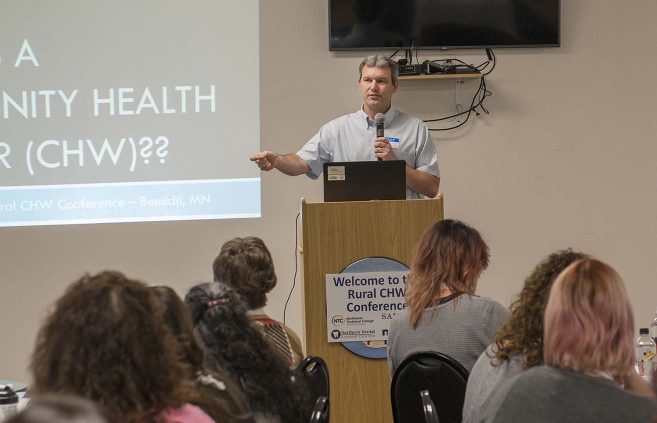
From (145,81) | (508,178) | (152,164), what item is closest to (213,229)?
(152,164)

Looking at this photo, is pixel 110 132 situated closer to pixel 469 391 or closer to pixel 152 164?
pixel 152 164

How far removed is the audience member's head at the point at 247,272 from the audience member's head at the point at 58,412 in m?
1.80

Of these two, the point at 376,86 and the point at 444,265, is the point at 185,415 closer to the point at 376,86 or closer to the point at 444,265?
the point at 444,265

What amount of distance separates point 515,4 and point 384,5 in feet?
2.59

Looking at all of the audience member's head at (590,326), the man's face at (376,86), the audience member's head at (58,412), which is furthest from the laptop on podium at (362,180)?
the audience member's head at (58,412)

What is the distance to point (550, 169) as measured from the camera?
5.53 m

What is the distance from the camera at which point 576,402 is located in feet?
5.76

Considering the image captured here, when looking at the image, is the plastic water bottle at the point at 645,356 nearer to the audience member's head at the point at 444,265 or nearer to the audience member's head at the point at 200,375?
the audience member's head at the point at 444,265

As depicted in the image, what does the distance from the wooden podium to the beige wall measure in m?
2.00

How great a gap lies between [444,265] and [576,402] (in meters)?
1.13

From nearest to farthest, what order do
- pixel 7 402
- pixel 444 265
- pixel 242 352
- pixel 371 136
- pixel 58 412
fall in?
1. pixel 58 412
2. pixel 242 352
3. pixel 7 402
4. pixel 444 265
5. pixel 371 136

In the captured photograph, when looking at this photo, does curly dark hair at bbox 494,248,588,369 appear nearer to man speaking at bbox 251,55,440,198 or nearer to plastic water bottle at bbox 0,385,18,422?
plastic water bottle at bbox 0,385,18,422

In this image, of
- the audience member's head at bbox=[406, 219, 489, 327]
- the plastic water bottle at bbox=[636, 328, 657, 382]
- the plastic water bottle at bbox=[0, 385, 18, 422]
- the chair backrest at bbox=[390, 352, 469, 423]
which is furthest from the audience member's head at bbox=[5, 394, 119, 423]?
the plastic water bottle at bbox=[636, 328, 657, 382]
